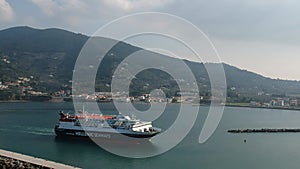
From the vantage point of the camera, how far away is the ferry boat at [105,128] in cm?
1683

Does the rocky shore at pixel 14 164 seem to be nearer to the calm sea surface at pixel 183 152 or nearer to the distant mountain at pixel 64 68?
the calm sea surface at pixel 183 152

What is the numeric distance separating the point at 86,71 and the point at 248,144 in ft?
132

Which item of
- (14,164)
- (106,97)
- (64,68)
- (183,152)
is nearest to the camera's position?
(14,164)

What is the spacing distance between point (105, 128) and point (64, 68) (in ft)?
162

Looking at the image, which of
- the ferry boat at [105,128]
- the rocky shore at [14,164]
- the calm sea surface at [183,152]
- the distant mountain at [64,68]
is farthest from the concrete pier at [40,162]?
the distant mountain at [64,68]

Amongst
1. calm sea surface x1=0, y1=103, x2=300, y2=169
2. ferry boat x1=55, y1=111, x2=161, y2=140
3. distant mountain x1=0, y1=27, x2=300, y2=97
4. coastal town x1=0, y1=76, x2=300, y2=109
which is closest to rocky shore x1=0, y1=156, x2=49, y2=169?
calm sea surface x1=0, y1=103, x2=300, y2=169

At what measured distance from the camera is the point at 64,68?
6488 centimetres

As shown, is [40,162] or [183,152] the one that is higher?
[40,162]

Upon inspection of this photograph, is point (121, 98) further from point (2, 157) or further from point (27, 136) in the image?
point (2, 157)

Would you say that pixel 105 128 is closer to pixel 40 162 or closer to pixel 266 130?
pixel 40 162

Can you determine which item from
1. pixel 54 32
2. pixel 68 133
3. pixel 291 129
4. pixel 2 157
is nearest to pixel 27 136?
pixel 68 133

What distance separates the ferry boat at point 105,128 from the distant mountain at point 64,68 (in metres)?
34.6

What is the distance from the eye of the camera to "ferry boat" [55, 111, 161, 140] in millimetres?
16828

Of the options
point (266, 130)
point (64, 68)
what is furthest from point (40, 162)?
point (64, 68)
